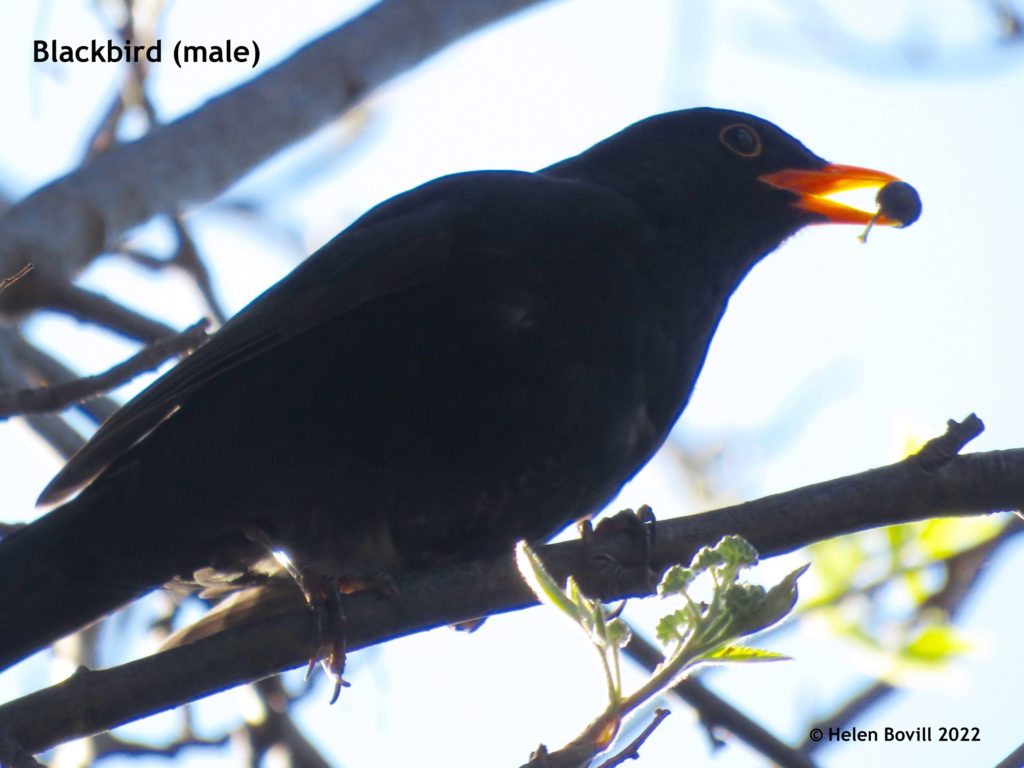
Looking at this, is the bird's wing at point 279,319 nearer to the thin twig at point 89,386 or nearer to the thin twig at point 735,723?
the thin twig at point 89,386

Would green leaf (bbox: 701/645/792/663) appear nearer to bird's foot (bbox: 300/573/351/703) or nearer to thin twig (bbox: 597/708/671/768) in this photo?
thin twig (bbox: 597/708/671/768)

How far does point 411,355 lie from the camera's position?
3.96 metres

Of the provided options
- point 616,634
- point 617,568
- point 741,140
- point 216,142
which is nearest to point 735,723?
point 617,568

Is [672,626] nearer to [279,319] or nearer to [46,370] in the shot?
[279,319]

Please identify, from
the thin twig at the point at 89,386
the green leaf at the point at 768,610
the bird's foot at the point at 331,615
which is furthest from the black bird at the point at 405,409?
the green leaf at the point at 768,610

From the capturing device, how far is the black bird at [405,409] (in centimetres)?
392

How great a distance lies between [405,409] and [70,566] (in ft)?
3.79

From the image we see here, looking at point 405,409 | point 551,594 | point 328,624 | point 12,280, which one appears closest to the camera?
point 551,594

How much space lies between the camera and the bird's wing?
4.10 meters

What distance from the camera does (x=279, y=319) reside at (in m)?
4.22

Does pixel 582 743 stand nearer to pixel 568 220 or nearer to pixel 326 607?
pixel 326 607

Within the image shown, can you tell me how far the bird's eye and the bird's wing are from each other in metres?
1.16

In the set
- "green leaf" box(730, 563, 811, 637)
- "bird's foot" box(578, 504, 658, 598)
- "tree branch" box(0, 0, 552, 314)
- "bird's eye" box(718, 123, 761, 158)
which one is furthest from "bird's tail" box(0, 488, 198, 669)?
"green leaf" box(730, 563, 811, 637)

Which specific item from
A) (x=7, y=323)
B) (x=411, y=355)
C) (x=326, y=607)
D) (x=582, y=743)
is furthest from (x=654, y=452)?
(x=582, y=743)
